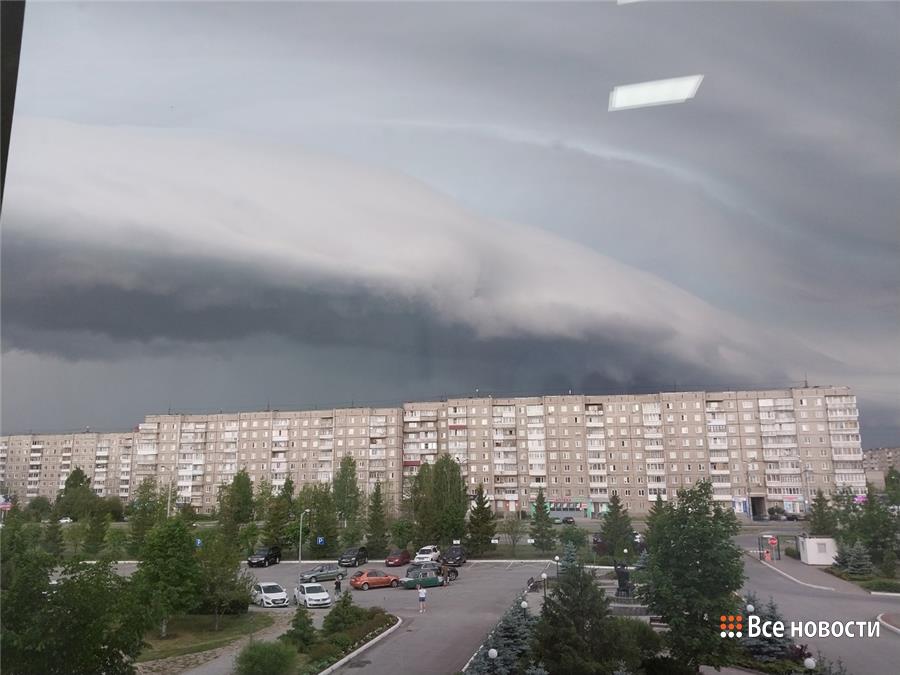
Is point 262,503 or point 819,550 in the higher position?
point 262,503

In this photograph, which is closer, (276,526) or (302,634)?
(302,634)

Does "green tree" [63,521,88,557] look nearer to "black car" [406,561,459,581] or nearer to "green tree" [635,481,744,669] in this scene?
"black car" [406,561,459,581]

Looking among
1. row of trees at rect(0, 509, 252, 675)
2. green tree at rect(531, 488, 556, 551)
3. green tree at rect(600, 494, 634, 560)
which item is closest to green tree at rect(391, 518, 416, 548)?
green tree at rect(531, 488, 556, 551)

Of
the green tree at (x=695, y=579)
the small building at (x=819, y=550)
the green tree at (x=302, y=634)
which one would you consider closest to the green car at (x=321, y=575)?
the green tree at (x=302, y=634)

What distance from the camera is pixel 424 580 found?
59.9 feet

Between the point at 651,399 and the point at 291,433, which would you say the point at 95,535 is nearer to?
the point at 291,433

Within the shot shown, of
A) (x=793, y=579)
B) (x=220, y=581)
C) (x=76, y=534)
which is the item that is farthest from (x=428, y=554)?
(x=76, y=534)

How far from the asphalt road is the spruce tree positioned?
29.7 inches

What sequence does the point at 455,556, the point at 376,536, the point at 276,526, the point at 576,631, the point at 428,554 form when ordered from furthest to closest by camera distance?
1. the point at 276,526
2. the point at 376,536
3. the point at 455,556
4. the point at 428,554
5. the point at 576,631

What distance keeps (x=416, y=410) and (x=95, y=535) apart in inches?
1168

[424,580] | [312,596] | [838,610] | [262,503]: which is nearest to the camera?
[838,610]

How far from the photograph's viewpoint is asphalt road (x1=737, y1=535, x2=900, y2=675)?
9336 millimetres

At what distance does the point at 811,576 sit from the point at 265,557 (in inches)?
697

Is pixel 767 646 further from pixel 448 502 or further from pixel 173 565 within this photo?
pixel 448 502
